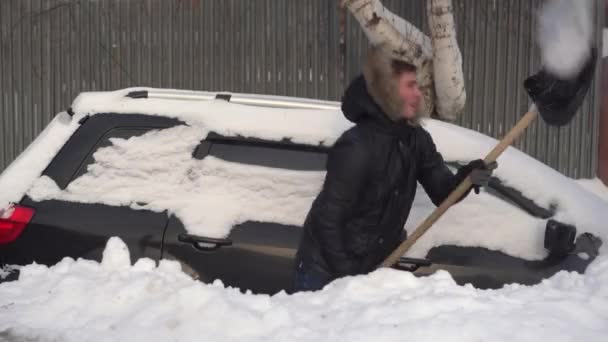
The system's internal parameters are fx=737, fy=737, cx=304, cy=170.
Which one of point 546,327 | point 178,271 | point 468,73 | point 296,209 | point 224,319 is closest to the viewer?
point 546,327

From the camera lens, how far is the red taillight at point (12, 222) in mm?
3350

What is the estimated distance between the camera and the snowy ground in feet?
7.66

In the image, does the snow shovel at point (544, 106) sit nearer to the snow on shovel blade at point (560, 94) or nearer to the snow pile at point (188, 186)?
the snow on shovel blade at point (560, 94)

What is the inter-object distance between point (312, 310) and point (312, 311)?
0.01 metres

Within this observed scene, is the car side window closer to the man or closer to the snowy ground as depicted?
the man

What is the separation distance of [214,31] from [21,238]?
21.5 ft

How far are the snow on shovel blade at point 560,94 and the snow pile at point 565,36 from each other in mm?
32

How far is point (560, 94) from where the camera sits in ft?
10.8

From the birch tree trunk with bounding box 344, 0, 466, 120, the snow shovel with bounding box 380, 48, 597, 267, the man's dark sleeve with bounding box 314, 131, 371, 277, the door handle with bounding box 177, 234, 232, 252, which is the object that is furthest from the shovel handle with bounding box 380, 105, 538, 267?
the birch tree trunk with bounding box 344, 0, 466, 120

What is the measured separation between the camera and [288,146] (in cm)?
357

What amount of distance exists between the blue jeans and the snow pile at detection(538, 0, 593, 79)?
4.58 feet

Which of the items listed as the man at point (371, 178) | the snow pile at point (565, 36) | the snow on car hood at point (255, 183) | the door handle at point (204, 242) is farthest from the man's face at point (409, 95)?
the door handle at point (204, 242)

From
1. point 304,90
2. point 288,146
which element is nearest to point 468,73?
point 304,90

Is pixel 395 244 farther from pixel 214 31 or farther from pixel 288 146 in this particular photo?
pixel 214 31
